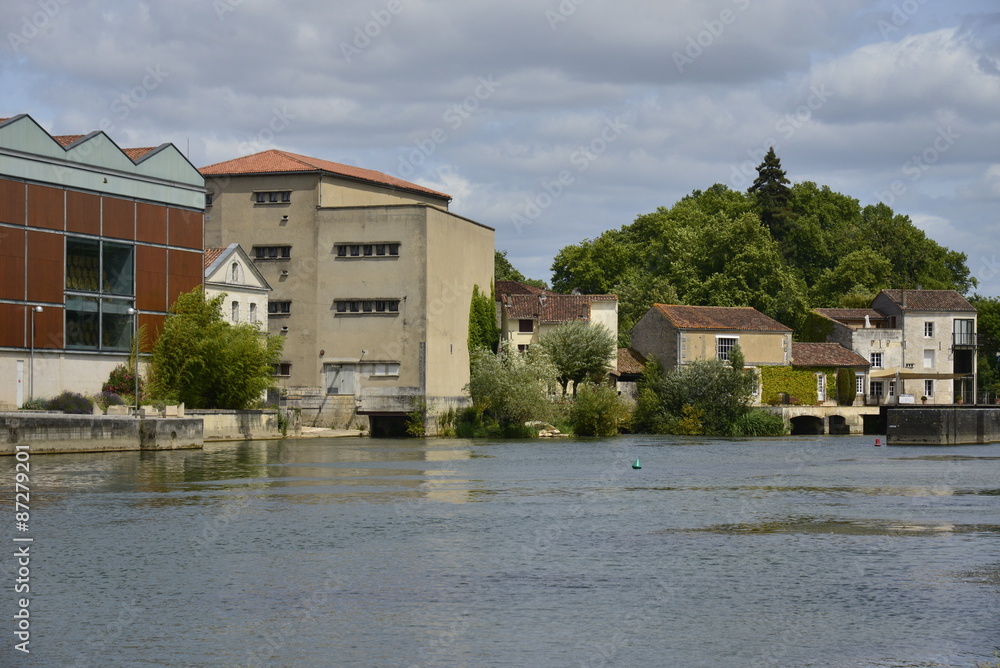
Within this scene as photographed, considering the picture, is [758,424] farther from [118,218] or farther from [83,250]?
[83,250]

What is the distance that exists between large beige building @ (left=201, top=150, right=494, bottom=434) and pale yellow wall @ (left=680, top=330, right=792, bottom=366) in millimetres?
16388

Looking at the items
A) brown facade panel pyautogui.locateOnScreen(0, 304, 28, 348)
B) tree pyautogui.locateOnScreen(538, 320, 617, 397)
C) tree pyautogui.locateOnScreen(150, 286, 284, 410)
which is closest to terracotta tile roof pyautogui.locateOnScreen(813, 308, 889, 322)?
tree pyautogui.locateOnScreen(538, 320, 617, 397)

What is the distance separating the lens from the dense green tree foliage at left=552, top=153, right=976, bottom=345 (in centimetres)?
10088

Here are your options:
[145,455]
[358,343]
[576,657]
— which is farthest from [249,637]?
[358,343]

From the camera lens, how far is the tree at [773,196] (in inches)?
4717

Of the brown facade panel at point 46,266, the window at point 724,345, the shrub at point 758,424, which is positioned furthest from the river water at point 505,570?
the window at point 724,345

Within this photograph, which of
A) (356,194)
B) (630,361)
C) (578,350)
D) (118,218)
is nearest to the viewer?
(118,218)

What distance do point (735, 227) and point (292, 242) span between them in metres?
41.1

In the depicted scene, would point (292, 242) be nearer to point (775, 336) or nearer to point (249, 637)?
point (775, 336)

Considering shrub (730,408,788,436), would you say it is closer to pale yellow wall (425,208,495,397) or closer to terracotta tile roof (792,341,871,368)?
terracotta tile roof (792,341,871,368)

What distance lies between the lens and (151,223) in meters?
63.4

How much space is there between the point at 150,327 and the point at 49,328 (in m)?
6.38

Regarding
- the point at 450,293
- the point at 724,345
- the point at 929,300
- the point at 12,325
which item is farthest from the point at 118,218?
the point at 929,300

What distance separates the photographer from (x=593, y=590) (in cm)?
2080
